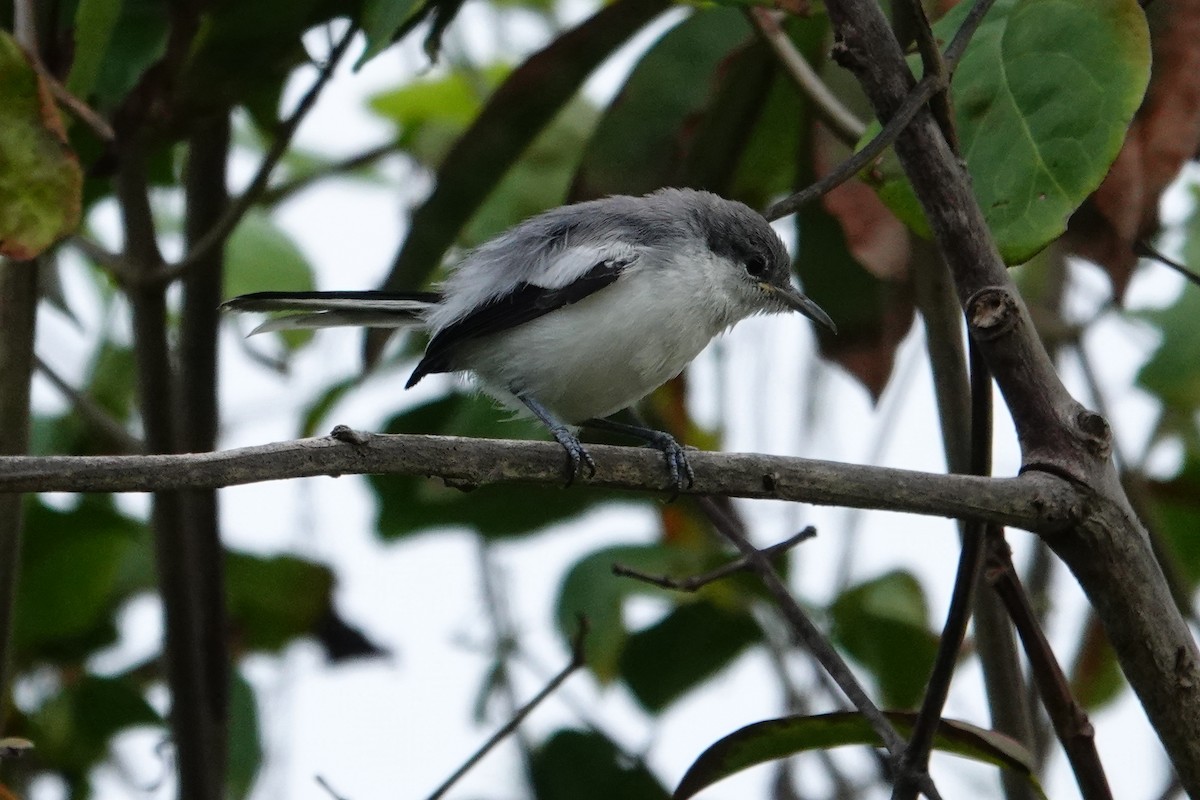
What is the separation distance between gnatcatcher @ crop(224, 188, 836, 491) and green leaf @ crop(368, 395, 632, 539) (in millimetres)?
254

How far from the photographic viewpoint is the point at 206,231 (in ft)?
9.39

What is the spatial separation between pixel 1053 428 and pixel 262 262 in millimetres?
2137

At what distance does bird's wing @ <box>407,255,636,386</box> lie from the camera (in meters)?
2.69

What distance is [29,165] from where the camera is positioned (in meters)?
1.78

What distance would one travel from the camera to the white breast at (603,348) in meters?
2.67

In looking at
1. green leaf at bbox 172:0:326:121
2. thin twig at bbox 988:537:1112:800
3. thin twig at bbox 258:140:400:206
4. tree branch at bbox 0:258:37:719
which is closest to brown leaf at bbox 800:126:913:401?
thin twig at bbox 988:537:1112:800

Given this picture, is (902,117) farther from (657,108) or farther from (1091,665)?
(1091,665)

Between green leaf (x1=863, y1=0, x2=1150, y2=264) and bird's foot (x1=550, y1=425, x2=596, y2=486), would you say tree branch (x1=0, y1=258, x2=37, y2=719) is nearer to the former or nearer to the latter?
bird's foot (x1=550, y1=425, x2=596, y2=486)

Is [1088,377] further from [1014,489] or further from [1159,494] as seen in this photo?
[1014,489]

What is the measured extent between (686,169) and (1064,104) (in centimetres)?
124

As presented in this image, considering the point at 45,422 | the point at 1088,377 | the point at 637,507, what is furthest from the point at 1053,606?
the point at 45,422

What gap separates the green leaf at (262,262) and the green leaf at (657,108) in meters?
0.79

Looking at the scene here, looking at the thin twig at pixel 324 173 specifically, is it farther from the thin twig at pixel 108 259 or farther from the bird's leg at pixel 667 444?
the bird's leg at pixel 667 444

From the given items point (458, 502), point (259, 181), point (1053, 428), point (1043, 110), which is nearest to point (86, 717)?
point (458, 502)
